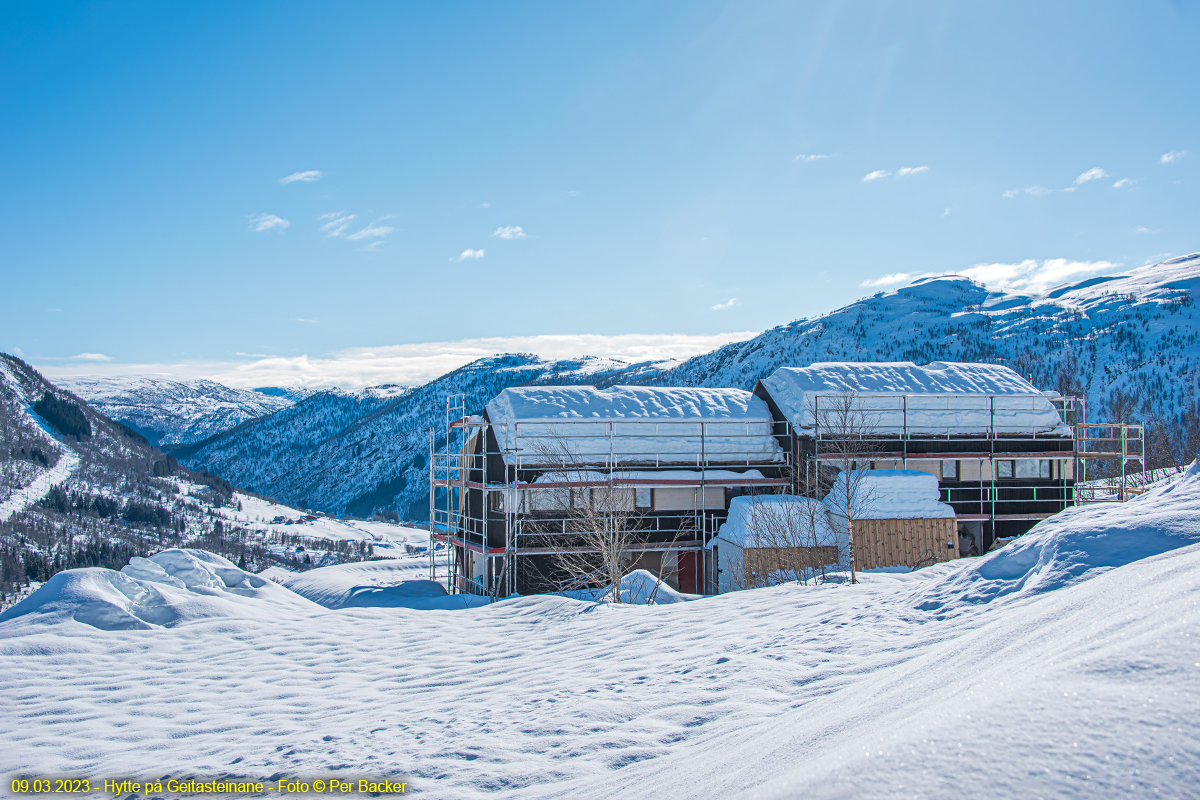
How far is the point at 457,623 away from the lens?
15.1 m

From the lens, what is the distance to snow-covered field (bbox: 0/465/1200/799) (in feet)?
11.2

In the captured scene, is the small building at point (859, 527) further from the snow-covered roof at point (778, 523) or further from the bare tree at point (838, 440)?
the bare tree at point (838, 440)

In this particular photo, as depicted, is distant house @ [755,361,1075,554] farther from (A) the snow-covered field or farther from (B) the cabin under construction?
(A) the snow-covered field

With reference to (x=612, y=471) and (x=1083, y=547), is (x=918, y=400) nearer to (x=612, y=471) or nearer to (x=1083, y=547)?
(x=612, y=471)

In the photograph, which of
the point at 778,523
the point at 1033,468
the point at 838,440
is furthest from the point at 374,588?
the point at 1033,468

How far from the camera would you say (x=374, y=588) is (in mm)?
25188

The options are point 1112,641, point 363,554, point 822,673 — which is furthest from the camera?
point 363,554

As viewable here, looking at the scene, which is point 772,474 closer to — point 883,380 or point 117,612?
point 883,380

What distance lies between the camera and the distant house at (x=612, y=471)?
2412 centimetres

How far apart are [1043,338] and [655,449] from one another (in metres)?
162

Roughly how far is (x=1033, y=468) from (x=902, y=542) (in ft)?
28.0

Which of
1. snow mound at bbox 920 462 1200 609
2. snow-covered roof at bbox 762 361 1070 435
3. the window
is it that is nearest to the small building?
snow-covered roof at bbox 762 361 1070 435

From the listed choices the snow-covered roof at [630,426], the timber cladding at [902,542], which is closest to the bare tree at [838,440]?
the timber cladding at [902,542]

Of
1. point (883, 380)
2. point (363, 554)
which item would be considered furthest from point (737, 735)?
point (363, 554)
